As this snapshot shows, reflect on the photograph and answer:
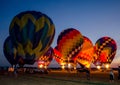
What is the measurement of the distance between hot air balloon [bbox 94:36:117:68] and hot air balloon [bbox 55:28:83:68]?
504 inches

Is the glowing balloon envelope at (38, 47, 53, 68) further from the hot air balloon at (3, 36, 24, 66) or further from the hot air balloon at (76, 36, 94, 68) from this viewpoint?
the hot air balloon at (3, 36, 24, 66)

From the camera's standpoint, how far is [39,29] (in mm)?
53812

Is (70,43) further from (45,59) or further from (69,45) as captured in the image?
(45,59)

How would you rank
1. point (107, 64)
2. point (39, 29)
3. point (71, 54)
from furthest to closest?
point (107, 64), point (71, 54), point (39, 29)

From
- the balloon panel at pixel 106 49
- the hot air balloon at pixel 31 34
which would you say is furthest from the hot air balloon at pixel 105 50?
the hot air balloon at pixel 31 34

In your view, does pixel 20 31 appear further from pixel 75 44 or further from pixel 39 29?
pixel 75 44

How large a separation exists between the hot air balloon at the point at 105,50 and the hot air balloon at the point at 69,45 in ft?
42.0

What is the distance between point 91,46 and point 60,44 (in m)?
16.3

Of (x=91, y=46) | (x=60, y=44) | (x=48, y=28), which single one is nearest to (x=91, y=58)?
(x=91, y=46)

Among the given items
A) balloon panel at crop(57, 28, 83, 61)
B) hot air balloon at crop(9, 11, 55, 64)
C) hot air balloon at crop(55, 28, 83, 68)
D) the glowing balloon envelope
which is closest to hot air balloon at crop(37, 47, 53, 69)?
the glowing balloon envelope

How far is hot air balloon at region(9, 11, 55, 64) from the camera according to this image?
5381 cm

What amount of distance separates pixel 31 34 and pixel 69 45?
79.7 feet

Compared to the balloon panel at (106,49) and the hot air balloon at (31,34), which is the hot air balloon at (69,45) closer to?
the balloon panel at (106,49)

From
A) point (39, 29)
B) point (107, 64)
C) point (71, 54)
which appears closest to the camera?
point (39, 29)
